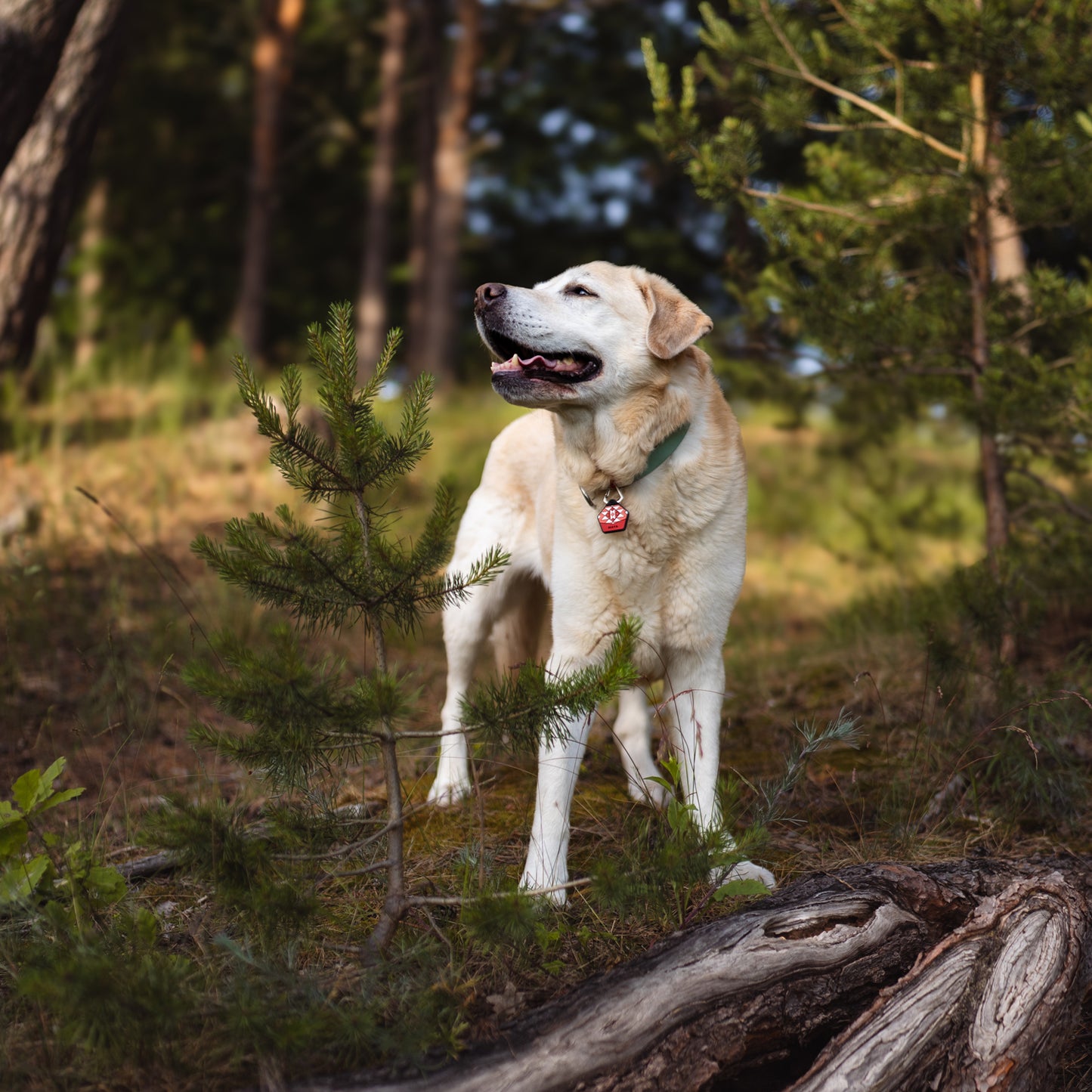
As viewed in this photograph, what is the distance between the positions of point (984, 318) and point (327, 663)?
364cm

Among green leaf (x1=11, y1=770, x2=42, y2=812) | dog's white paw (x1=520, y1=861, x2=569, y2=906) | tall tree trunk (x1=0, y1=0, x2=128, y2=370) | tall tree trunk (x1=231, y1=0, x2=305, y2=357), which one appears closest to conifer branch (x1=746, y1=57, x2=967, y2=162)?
dog's white paw (x1=520, y1=861, x2=569, y2=906)

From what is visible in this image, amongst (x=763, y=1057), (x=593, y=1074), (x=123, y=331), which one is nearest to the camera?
(x=593, y=1074)

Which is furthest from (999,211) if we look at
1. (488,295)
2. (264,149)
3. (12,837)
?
(264,149)

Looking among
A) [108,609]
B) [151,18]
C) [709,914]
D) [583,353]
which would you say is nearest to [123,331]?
[151,18]

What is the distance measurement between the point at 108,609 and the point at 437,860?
2.99m

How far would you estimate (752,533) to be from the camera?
976 cm

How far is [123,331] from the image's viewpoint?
11812 mm

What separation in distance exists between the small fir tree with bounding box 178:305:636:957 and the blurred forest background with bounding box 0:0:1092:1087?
91 mm

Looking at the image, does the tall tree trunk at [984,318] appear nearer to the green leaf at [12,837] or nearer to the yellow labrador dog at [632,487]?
the yellow labrador dog at [632,487]

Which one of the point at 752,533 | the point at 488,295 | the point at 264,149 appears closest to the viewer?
the point at 488,295

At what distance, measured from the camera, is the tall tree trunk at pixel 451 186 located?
12.0 metres

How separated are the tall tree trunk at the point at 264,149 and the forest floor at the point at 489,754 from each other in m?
3.38

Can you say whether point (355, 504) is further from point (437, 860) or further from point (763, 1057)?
point (763, 1057)

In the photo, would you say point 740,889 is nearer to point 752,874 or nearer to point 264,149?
point 752,874
